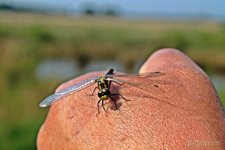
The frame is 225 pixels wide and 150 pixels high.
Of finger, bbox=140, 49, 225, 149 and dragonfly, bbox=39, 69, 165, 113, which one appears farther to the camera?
dragonfly, bbox=39, 69, 165, 113

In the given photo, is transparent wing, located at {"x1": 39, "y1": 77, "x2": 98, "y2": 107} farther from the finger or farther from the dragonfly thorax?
the finger

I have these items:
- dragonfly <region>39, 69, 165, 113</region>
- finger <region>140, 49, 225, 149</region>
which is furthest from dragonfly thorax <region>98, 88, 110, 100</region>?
finger <region>140, 49, 225, 149</region>

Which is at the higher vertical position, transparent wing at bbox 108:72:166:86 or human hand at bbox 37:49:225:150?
transparent wing at bbox 108:72:166:86

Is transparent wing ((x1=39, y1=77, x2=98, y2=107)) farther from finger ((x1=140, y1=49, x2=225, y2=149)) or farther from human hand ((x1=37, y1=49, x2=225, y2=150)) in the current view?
finger ((x1=140, y1=49, x2=225, y2=149))

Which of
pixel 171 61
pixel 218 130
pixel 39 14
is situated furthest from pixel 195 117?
pixel 39 14

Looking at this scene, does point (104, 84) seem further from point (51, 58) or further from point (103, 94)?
point (51, 58)

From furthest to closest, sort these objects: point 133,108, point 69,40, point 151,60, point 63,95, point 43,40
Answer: point 69,40, point 43,40, point 151,60, point 63,95, point 133,108

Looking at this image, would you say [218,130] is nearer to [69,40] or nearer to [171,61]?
[171,61]

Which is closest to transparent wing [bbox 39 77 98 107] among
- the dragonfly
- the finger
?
the dragonfly

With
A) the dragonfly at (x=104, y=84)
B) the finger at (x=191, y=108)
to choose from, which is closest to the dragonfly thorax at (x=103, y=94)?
the dragonfly at (x=104, y=84)
